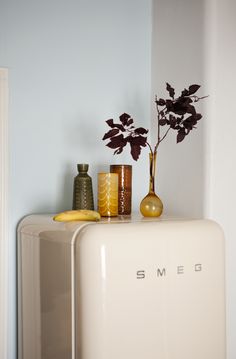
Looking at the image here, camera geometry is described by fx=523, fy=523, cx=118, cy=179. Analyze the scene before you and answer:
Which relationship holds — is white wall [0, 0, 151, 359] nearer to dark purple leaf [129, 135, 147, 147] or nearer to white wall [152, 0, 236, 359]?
white wall [152, 0, 236, 359]

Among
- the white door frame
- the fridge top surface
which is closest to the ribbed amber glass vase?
the fridge top surface

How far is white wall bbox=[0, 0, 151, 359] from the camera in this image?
2229 millimetres

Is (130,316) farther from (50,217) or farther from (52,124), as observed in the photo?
(52,124)

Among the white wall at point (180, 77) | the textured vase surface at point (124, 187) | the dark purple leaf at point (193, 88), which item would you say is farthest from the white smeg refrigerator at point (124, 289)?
the dark purple leaf at point (193, 88)

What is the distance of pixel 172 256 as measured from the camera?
73.5 inches

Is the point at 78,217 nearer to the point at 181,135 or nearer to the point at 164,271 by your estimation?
the point at 164,271

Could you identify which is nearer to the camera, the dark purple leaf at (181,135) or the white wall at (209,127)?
the dark purple leaf at (181,135)

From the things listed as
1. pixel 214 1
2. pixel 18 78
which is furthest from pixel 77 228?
pixel 214 1

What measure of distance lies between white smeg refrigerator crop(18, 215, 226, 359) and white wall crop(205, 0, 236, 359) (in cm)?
33

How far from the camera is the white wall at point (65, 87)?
2229mm

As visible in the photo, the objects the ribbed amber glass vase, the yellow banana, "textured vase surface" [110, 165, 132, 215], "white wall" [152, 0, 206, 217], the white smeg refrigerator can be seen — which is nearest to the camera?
the white smeg refrigerator

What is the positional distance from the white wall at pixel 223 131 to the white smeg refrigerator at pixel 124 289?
33 cm

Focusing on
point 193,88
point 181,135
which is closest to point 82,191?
point 181,135

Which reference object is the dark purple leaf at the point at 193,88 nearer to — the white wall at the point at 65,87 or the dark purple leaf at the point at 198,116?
the dark purple leaf at the point at 198,116
